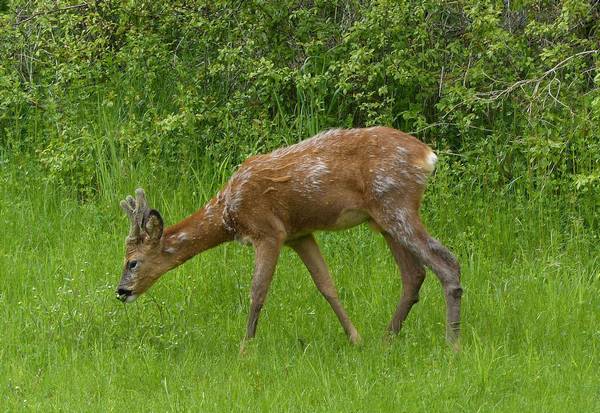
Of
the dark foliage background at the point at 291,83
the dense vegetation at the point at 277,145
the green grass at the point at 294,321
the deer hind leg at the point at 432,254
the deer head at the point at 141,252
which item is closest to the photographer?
the green grass at the point at 294,321

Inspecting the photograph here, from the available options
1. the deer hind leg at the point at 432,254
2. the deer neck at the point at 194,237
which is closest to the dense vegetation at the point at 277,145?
the deer hind leg at the point at 432,254

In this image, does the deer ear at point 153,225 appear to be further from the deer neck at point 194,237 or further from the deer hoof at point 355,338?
the deer hoof at point 355,338

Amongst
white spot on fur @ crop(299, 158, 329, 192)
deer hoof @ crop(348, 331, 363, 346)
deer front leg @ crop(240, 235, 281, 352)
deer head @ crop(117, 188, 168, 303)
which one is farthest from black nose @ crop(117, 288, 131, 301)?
deer hoof @ crop(348, 331, 363, 346)

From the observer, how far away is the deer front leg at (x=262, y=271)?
8641mm

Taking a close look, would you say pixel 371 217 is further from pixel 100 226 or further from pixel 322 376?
pixel 100 226

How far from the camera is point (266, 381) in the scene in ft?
25.4

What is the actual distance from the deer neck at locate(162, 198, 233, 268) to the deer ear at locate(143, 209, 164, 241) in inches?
3.2

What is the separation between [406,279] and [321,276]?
61 centimetres

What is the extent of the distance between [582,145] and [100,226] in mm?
4112

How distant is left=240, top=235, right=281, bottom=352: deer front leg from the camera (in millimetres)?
8641

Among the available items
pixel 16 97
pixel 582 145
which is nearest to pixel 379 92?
pixel 582 145

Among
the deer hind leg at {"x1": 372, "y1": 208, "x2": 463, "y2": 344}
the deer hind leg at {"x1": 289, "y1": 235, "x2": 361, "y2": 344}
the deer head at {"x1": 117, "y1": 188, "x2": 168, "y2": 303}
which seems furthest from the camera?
Answer: the deer head at {"x1": 117, "y1": 188, "x2": 168, "y2": 303}

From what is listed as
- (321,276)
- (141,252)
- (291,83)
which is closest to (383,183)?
(321,276)

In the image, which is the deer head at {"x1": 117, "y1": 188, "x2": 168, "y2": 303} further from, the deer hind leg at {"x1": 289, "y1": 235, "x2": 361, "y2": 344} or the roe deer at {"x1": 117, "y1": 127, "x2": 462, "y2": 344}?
the deer hind leg at {"x1": 289, "y1": 235, "x2": 361, "y2": 344}
